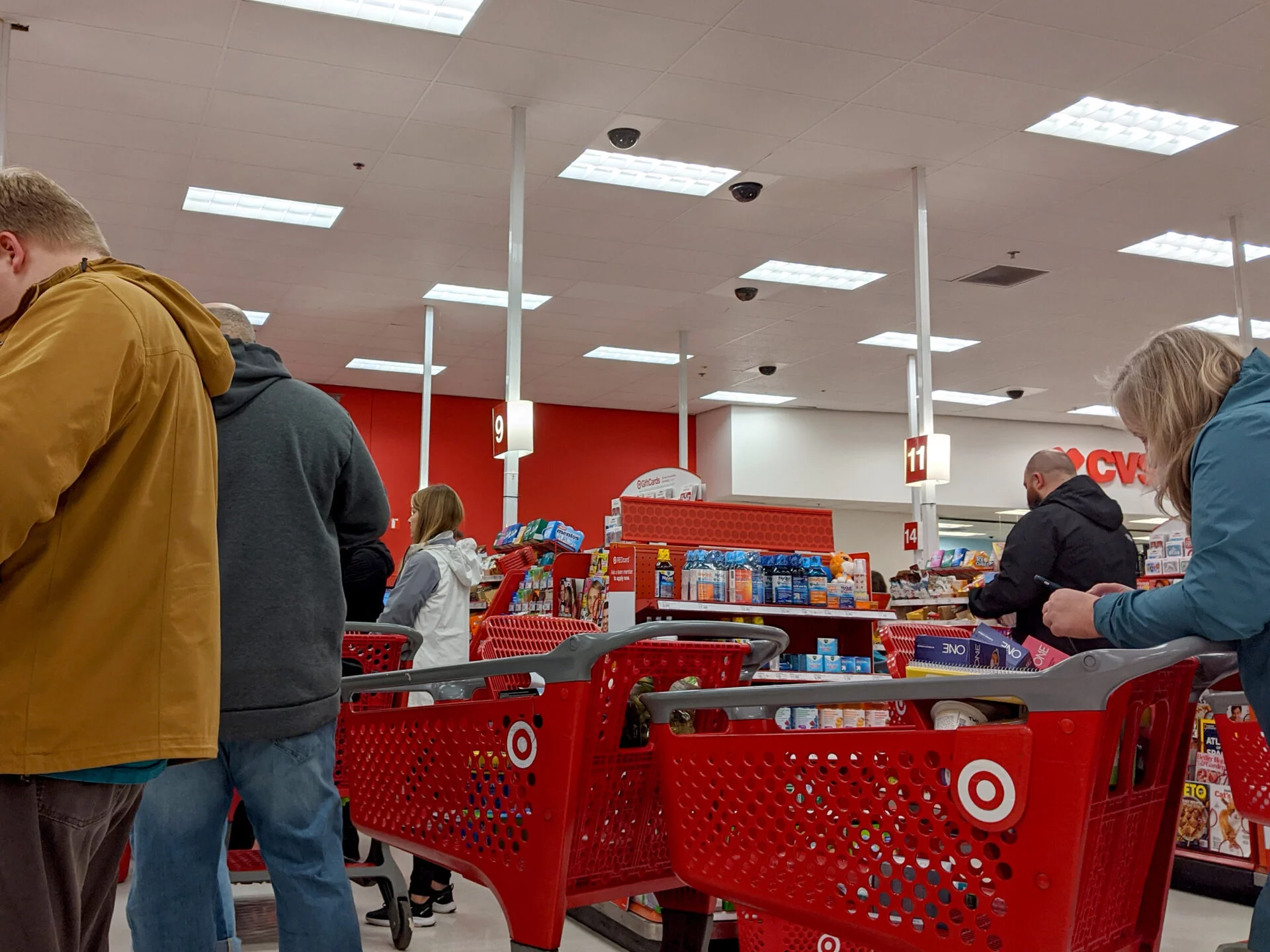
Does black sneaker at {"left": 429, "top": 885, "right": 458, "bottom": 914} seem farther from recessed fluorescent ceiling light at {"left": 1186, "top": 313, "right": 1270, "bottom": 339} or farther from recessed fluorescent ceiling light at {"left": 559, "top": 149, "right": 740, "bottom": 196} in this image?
recessed fluorescent ceiling light at {"left": 1186, "top": 313, "right": 1270, "bottom": 339}

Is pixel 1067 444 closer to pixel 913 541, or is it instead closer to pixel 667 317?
pixel 913 541

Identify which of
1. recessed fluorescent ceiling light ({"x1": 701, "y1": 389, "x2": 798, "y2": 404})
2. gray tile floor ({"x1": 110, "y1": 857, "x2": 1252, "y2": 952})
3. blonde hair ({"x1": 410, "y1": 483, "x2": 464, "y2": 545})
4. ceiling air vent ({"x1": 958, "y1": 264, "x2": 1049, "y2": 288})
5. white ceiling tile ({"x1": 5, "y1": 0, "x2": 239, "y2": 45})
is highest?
white ceiling tile ({"x1": 5, "y1": 0, "x2": 239, "y2": 45})

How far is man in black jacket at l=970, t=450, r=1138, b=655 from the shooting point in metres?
3.49

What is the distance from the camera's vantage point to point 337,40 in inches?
245

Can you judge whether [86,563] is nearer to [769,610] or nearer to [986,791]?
[986,791]

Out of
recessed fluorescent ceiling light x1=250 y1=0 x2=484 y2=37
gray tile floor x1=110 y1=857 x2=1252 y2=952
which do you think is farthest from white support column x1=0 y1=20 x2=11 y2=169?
gray tile floor x1=110 y1=857 x2=1252 y2=952

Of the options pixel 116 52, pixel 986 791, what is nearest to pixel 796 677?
pixel 986 791

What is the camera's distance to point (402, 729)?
7.58 ft

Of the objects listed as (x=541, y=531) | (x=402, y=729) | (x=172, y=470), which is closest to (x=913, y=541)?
(x=541, y=531)

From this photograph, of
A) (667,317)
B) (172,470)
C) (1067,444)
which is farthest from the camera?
(1067,444)

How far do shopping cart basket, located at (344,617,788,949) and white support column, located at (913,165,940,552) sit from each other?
20.6 ft

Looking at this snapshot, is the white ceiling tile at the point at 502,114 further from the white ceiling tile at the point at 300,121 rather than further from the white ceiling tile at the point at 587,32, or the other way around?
the white ceiling tile at the point at 587,32

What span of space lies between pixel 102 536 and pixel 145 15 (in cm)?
566

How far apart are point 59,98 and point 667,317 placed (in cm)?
605
